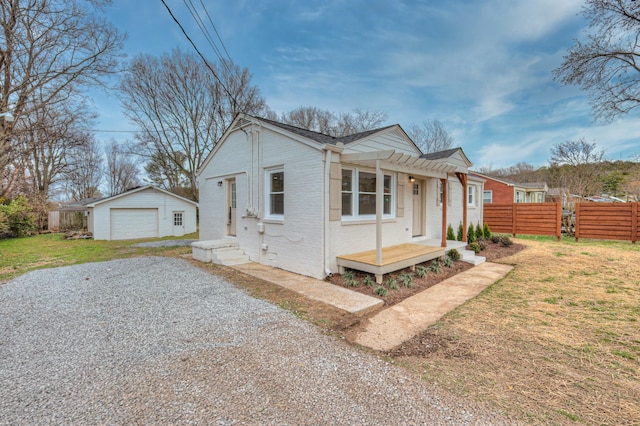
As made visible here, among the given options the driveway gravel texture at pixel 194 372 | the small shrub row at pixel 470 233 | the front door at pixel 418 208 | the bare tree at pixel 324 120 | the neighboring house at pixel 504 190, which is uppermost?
the bare tree at pixel 324 120

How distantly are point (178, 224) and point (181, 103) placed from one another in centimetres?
860

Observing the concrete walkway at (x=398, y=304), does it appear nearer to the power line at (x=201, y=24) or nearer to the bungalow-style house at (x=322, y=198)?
the bungalow-style house at (x=322, y=198)

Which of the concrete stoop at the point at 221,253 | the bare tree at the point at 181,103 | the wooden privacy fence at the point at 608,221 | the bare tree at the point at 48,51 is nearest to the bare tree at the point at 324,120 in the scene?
the bare tree at the point at 181,103

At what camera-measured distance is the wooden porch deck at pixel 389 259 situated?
5602mm

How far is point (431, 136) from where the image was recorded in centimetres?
2691

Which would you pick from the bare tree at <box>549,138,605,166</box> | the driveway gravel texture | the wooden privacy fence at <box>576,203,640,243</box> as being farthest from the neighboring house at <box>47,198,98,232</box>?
the bare tree at <box>549,138,605,166</box>

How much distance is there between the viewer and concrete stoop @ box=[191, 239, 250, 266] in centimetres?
792

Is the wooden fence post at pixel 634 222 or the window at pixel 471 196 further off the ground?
the window at pixel 471 196

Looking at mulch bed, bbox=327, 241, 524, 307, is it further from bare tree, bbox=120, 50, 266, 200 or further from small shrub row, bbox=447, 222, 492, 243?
bare tree, bbox=120, 50, 266, 200

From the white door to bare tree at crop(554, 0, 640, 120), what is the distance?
829 inches

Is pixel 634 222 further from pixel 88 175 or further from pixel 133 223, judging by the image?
pixel 88 175

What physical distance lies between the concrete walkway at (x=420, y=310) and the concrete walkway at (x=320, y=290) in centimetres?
30

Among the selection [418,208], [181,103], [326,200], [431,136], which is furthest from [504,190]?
[181,103]

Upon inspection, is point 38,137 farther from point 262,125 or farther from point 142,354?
point 142,354
